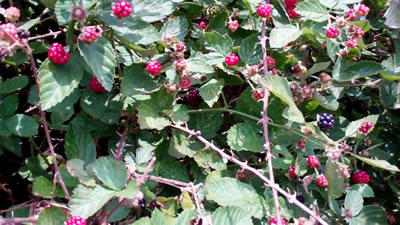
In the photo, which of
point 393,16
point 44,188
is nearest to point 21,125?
point 44,188

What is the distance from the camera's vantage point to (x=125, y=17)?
4.28ft

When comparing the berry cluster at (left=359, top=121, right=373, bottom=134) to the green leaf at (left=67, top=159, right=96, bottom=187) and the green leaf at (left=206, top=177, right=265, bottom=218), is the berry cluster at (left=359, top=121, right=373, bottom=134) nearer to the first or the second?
the green leaf at (left=206, top=177, right=265, bottom=218)

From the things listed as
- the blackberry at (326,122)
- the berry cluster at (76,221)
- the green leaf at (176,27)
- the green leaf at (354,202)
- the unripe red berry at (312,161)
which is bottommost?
the green leaf at (354,202)

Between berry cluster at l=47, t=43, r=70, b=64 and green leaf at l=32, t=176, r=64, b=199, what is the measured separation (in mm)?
316

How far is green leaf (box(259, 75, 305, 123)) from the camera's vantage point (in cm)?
135

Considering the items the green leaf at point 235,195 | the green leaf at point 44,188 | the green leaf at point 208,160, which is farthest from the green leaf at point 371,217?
the green leaf at point 44,188

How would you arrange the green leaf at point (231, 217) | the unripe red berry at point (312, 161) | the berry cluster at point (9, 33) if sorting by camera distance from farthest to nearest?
1. the unripe red berry at point (312, 161)
2. the green leaf at point (231, 217)
3. the berry cluster at point (9, 33)

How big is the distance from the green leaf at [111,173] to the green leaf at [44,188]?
150 mm

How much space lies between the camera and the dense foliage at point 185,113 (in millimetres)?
1236

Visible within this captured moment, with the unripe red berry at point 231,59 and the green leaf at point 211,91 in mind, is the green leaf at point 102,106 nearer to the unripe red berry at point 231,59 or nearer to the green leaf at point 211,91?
the green leaf at point 211,91

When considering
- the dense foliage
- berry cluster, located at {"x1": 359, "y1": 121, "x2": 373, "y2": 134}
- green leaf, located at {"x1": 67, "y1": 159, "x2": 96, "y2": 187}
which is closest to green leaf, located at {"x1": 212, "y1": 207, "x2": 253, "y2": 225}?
the dense foliage

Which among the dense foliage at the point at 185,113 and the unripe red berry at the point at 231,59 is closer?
the dense foliage at the point at 185,113

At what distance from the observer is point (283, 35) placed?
1594 millimetres

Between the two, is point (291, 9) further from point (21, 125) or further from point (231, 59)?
point (21, 125)
